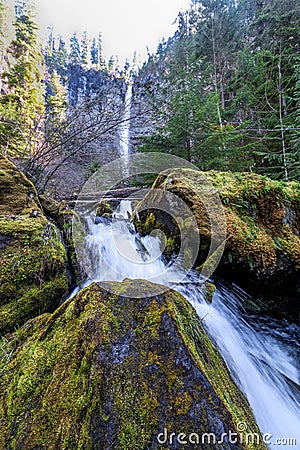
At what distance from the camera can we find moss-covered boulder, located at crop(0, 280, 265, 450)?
52.3 inches

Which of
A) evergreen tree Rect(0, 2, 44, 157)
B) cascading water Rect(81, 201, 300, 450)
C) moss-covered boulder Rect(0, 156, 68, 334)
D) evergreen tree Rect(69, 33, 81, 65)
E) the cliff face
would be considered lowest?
cascading water Rect(81, 201, 300, 450)

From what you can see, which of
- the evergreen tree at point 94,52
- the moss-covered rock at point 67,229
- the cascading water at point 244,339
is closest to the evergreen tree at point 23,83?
the moss-covered rock at point 67,229

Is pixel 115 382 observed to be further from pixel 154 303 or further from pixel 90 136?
pixel 90 136

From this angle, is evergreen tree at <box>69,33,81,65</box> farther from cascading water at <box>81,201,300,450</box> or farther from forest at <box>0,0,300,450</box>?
cascading water at <box>81,201,300,450</box>

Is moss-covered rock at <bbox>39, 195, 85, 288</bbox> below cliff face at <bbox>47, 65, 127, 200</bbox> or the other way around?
below

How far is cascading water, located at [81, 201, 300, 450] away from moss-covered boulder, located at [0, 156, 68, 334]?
130 cm

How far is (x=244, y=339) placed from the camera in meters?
3.12

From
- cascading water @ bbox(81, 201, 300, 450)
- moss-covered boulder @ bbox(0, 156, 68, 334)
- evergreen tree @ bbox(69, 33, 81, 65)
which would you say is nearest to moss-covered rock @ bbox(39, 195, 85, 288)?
cascading water @ bbox(81, 201, 300, 450)

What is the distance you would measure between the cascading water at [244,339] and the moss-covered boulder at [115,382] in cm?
69

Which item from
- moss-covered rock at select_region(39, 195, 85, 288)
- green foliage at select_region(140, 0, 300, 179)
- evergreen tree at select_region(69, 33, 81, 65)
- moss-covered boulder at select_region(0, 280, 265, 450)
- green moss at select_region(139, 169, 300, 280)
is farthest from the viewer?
evergreen tree at select_region(69, 33, 81, 65)

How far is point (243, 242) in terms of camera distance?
356 cm

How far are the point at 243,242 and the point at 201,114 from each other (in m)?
6.35

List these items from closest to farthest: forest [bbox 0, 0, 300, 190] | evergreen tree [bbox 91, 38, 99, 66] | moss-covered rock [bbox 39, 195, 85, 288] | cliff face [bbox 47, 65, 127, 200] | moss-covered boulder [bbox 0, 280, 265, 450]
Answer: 1. moss-covered boulder [bbox 0, 280, 265, 450]
2. moss-covered rock [bbox 39, 195, 85, 288]
3. cliff face [bbox 47, 65, 127, 200]
4. forest [bbox 0, 0, 300, 190]
5. evergreen tree [bbox 91, 38, 99, 66]

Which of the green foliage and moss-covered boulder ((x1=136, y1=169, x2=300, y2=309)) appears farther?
the green foliage
